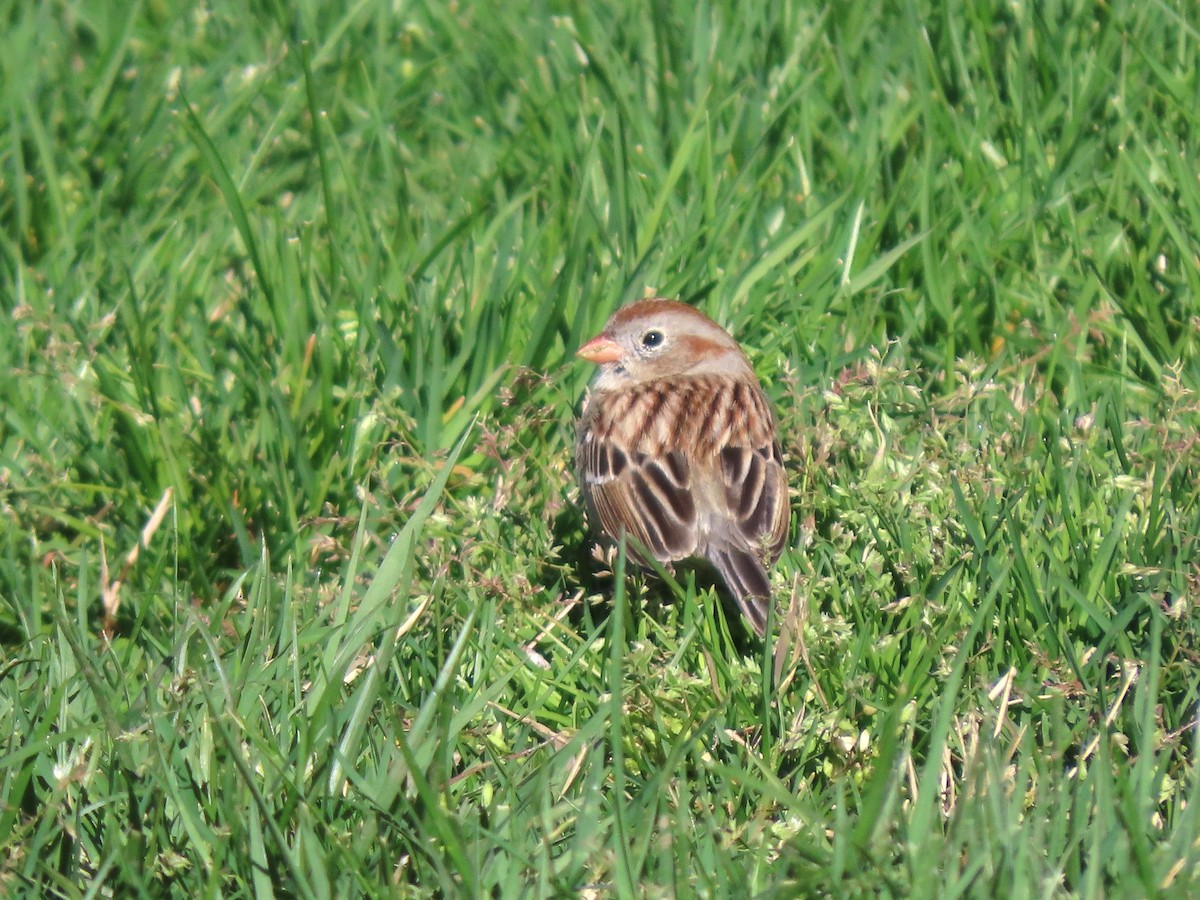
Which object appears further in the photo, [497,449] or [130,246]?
[130,246]

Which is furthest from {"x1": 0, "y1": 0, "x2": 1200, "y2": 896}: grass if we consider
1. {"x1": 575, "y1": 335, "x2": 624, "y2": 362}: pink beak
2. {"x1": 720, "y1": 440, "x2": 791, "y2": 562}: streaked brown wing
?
{"x1": 575, "y1": 335, "x2": 624, "y2": 362}: pink beak

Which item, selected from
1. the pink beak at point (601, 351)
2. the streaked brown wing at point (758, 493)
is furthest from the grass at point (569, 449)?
the pink beak at point (601, 351)

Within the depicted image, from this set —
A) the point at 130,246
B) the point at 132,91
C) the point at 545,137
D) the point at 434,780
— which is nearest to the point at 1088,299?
the point at 545,137

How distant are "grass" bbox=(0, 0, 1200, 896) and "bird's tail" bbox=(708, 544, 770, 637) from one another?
5.3 inches

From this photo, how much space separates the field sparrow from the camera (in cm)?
423

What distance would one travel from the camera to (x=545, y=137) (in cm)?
609

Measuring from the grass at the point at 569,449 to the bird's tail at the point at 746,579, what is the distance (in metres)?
0.13

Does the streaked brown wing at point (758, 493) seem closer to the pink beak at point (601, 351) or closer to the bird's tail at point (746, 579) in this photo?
the bird's tail at point (746, 579)

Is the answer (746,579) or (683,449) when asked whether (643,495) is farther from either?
(746,579)

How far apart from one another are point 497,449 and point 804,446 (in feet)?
2.85

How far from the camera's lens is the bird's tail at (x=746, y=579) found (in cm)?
391

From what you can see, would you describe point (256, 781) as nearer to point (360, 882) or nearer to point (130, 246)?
point (360, 882)

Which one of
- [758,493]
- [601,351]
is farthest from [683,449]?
[601,351]

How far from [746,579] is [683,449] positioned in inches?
26.8
